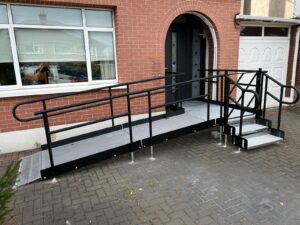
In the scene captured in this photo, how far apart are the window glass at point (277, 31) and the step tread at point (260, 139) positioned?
3773mm

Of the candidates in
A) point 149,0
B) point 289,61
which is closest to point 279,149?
point 149,0

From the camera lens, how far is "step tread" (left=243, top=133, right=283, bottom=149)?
4.22 m

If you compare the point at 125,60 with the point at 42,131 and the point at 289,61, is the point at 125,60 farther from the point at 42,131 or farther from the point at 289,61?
the point at 289,61

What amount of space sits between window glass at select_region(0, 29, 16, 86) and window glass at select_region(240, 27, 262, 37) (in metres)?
5.48

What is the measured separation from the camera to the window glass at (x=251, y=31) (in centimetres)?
647

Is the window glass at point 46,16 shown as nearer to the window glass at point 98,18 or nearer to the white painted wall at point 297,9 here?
the window glass at point 98,18

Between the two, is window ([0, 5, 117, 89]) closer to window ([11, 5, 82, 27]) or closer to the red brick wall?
window ([11, 5, 82, 27])

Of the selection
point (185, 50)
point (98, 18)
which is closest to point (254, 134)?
point (185, 50)

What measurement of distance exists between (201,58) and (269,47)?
2.22 m

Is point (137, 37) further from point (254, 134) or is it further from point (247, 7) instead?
point (247, 7)

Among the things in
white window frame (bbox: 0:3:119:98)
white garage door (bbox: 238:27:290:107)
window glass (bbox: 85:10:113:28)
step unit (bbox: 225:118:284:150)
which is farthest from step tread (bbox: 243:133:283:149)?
window glass (bbox: 85:10:113:28)

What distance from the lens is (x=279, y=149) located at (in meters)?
4.30

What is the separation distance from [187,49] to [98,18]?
8.25ft

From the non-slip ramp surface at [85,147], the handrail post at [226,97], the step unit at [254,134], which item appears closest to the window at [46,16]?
the non-slip ramp surface at [85,147]
